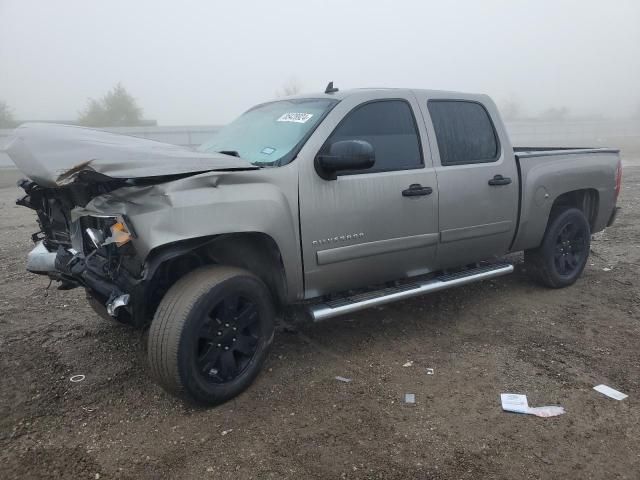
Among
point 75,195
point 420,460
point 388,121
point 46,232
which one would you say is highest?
point 388,121

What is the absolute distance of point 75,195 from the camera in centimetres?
315

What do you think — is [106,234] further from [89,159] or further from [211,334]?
[211,334]

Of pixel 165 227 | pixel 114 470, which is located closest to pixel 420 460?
pixel 114 470

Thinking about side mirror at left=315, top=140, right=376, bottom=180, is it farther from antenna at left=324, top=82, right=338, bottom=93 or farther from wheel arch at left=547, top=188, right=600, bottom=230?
wheel arch at left=547, top=188, right=600, bottom=230

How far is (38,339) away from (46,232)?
941 millimetres

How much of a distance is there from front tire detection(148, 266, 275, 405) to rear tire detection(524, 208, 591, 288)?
300 cm

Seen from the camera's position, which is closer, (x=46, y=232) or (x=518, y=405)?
(x=518, y=405)

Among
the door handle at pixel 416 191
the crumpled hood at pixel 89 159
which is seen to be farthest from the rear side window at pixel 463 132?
the crumpled hood at pixel 89 159

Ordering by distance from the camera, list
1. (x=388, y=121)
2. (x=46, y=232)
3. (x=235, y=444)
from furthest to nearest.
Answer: (x=388, y=121) → (x=46, y=232) → (x=235, y=444)

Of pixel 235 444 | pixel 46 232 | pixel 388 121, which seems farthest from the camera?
pixel 388 121

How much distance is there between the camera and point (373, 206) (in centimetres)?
359

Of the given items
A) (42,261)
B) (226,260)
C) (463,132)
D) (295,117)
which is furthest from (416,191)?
(42,261)

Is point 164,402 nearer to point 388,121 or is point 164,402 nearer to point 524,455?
point 524,455

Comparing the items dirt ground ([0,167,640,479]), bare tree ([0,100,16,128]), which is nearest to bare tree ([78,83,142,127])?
bare tree ([0,100,16,128])
